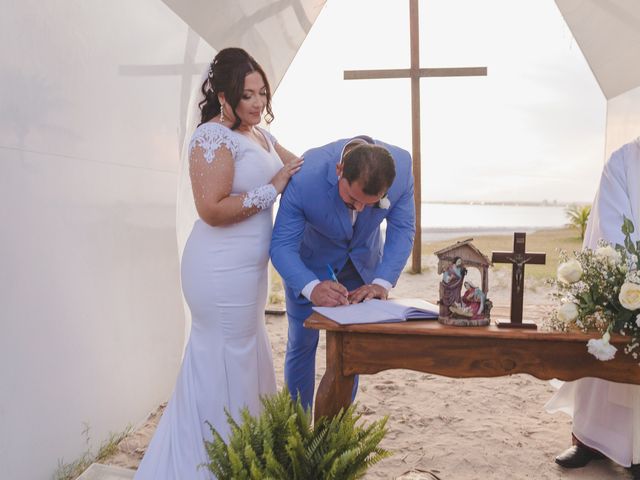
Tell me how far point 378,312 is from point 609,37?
16.3ft

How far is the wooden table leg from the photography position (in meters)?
2.35

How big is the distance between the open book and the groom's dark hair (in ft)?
1.55

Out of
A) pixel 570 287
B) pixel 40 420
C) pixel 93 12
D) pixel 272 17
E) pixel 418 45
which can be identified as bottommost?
pixel 40 420

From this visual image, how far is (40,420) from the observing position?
2691mm

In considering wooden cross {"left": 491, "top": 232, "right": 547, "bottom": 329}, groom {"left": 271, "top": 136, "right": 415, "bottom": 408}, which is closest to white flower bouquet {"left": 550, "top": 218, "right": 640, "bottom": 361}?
wooden cross {"left": 491, "top": 232, "right": 547, "bottom": 329}

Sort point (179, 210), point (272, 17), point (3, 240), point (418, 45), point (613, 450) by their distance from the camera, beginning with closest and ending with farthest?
point (3, 240), point (613, 450), point (179, 210), point (272, 17), point (418, 45)

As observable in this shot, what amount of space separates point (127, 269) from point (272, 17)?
3.07 meters

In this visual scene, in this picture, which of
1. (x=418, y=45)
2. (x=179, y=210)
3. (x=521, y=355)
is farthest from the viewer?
(x=418, y=45)

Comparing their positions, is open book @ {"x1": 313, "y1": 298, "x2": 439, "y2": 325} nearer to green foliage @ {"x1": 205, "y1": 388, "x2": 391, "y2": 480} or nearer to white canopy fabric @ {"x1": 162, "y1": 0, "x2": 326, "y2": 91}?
green foliage @ {"x1": 205, "y1": 388, "x2": 391, "y2": 480}

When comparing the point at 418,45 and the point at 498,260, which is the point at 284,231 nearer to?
the point at 498,260

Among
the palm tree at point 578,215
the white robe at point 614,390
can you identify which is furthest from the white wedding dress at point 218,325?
the palm tree at point 578,215

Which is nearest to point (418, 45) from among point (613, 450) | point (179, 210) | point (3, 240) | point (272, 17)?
point (272, 17)

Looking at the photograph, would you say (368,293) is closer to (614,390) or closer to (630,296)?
(630,296)

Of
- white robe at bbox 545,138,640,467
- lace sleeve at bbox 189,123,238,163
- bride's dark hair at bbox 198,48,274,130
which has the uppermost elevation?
bride's dark hair at bbox 198,48,274,130
